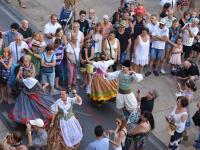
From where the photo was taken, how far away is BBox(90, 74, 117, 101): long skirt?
1120 cm

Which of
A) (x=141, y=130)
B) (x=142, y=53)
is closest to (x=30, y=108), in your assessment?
(x=141, y=130)

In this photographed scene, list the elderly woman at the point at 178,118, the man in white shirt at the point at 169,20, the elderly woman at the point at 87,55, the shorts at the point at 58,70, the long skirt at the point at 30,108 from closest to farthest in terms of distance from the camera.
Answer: the elderly woman at the point at 178,118 → the long skirt at the point at 30,108 → the elderly woman at the point at 87,55 → the shorts at the point at 58,70 → the man in white shirt at the point at 169,20

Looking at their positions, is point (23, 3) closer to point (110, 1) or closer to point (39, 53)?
point (110, 1)

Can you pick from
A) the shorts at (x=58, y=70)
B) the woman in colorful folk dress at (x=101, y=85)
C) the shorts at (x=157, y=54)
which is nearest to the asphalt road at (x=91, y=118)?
the woman in colorful folk dress at (x=101, y=85)

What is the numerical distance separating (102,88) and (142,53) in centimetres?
216

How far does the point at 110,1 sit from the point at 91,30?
6.12 meters

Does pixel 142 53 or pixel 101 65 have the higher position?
pixel 101 65

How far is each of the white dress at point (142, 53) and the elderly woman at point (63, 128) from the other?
12.2 feet

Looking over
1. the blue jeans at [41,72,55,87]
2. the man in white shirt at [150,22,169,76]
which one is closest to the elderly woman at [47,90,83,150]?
the blue jeans at [41,72,55,87]

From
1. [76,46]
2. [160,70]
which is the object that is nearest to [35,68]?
[76,46]

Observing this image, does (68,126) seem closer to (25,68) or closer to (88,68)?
(25,68)

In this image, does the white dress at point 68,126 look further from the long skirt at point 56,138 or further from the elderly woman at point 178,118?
the elderly woman at point 178,118

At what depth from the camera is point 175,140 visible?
1020 centimetres

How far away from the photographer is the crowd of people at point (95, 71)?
9336 millimetres
